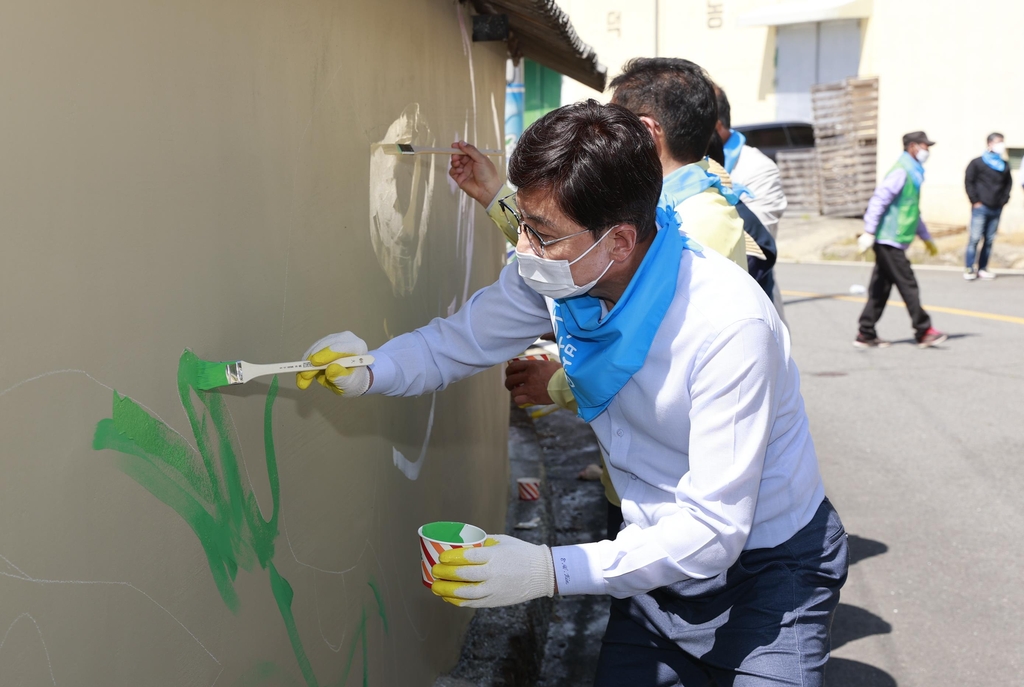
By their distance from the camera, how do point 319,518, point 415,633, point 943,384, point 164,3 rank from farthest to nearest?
point 943,384 < point 415,633 < point 319,518 < point 164,3

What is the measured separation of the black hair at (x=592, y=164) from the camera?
1.78 m

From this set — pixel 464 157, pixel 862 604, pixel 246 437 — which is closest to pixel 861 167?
pixel 862 604

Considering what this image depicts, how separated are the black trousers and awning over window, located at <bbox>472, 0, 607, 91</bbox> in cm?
336

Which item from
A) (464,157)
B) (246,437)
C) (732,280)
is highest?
(464,157)

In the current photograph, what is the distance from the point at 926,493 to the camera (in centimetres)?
525

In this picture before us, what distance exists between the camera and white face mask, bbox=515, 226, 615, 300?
1900mm

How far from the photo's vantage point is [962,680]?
11.4 ft

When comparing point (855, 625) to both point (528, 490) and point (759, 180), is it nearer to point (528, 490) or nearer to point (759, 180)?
point (528, 490)

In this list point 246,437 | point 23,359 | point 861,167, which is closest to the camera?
point 23,359

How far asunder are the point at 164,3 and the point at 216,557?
833 millimetres

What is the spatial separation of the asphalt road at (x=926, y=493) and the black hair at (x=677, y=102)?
2.01m

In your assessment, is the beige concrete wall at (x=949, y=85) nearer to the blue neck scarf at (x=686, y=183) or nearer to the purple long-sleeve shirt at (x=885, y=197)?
the purple long-sleeve shirt at (x=885, y=197)

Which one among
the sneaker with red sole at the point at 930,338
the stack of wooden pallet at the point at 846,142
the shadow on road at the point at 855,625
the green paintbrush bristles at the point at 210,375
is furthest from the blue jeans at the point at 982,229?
the green paintbrush bristles at the point at 210,375

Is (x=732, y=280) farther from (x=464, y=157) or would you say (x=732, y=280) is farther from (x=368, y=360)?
(x=464, y=157)
